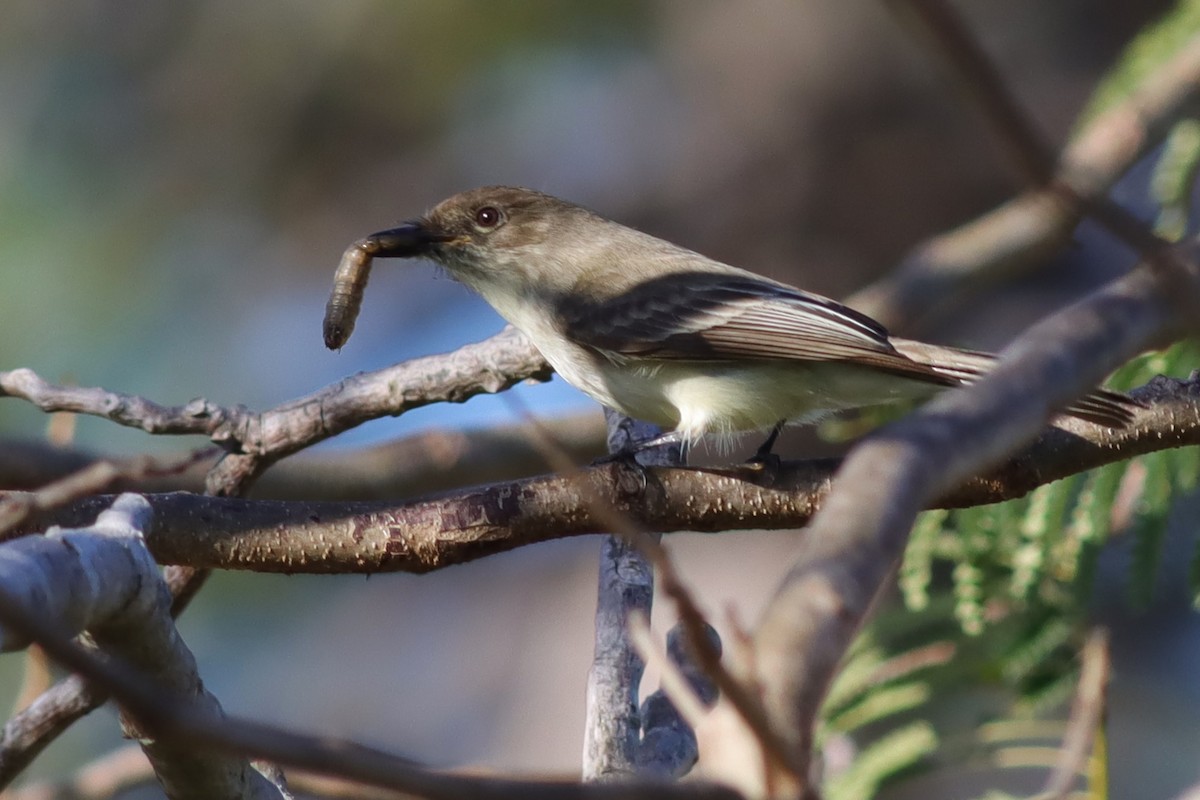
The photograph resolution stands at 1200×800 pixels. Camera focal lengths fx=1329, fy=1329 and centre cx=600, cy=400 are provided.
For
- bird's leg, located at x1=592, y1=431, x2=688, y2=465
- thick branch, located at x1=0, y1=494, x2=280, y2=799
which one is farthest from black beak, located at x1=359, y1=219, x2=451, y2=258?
thick branch, located at x1=0, y1=494, x2=280, y2=799

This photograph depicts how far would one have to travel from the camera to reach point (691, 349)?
190 inches

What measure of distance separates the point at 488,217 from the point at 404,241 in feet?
1.35

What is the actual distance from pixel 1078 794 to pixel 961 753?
0.79 meters

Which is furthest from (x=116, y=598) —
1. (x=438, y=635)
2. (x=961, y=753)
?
(x=438, y=635)

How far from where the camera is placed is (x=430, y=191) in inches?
428

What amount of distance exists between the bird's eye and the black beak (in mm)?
165

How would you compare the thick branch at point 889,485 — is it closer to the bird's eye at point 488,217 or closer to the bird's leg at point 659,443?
the bird's leg at point 659,443

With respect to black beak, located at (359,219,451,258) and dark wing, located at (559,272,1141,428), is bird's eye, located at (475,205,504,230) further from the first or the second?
dark wing, located at (559,272,1141,428)

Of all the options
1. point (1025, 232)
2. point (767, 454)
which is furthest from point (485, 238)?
point (1025, 232)

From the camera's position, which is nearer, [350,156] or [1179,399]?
[1179,399]

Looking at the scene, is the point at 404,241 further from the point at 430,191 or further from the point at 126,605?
the point at 430,191

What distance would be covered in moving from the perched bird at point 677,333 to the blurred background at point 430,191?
3.42 m

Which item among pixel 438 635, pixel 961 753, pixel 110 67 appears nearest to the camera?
pixel 961 753

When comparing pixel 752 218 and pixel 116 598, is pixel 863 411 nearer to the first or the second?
pixel 752 218
